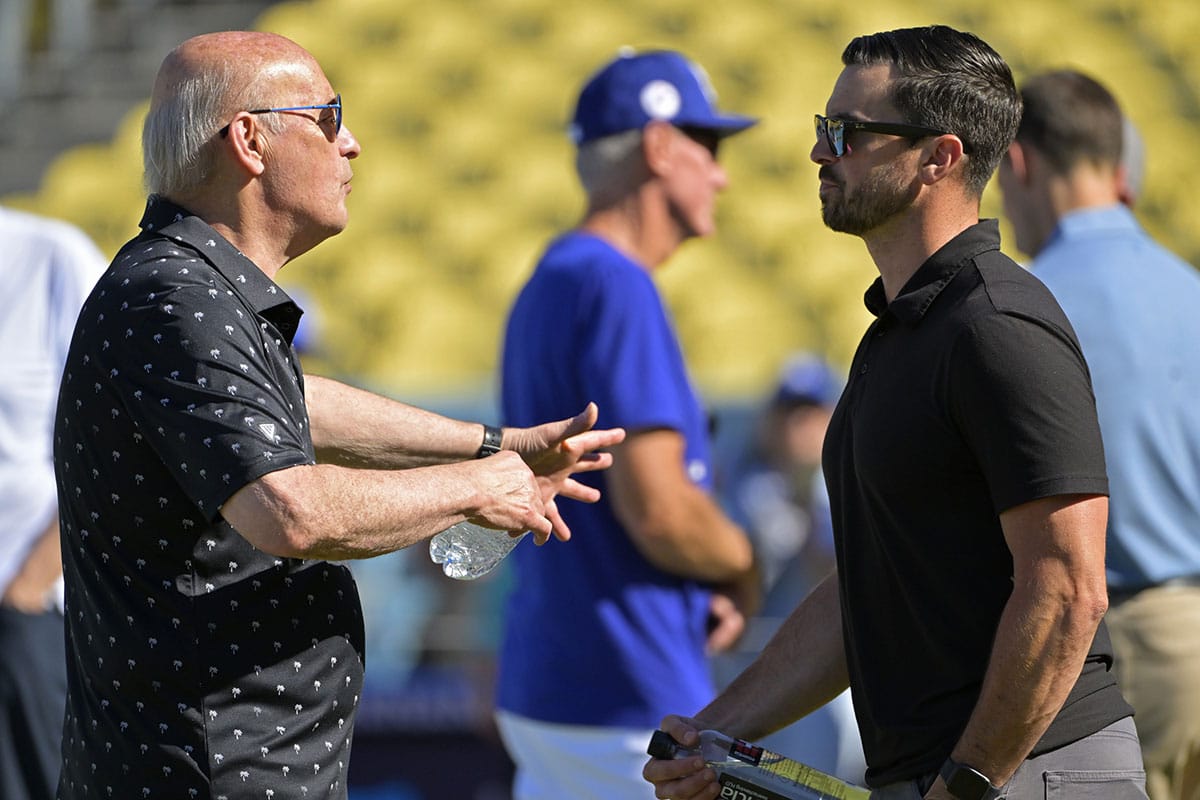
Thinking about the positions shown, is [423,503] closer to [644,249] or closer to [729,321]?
[644,249]

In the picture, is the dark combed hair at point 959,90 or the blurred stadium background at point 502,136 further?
the blurred stadium background at point 502,136

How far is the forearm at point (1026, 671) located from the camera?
180cm

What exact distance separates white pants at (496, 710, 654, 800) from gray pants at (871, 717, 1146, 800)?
46.5 inches

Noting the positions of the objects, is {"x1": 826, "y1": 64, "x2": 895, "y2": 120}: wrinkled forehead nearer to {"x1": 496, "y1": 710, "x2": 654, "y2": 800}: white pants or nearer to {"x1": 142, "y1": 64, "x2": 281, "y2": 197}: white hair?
{"x1": 142, "y1": 64, "x2": 281, "y2": 197}: white hair

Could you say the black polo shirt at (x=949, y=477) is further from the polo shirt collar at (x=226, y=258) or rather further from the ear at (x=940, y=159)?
the polo shirt collar at (x=226, y=258)

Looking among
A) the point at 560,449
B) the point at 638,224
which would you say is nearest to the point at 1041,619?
the point at 560,449

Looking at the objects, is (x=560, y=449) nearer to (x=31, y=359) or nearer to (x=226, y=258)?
(x=226, y=258)

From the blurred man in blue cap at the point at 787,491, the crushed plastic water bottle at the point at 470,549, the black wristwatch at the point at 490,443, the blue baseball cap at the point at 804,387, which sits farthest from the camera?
the blue baseball cap at the point at 804,387

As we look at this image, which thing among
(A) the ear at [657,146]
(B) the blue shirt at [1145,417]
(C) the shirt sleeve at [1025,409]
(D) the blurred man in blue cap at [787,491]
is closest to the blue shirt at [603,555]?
(A) the ear at [657,146]

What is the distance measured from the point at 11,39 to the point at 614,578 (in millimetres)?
6051

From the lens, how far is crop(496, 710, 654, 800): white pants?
309cm

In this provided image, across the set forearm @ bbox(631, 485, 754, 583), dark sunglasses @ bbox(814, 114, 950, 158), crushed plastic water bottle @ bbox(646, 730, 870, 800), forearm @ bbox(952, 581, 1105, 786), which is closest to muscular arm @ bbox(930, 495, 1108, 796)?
forearm @ bbox(952, 581, 1105, 786)

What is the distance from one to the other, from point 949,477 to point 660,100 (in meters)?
1.73

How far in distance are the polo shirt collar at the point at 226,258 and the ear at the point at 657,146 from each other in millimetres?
1486
